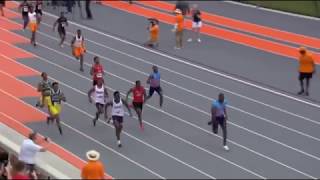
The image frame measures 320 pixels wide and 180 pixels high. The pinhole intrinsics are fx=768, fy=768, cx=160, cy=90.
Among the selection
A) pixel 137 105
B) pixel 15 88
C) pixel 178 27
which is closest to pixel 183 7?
pixel 178 27

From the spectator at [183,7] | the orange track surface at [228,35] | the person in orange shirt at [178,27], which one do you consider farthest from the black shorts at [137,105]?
the spectator at [183,7]

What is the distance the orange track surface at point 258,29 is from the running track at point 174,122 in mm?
6316

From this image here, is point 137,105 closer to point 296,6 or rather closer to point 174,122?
point 174,122

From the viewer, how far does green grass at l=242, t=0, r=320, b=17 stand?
1500 inches

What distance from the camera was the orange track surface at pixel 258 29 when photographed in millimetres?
32944

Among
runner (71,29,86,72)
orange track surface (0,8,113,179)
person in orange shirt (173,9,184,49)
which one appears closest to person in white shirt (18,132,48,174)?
orange track surface (0,8,113,179)

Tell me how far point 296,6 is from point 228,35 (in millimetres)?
7198

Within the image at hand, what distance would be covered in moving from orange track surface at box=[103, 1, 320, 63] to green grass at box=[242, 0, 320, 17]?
5220 millimetres

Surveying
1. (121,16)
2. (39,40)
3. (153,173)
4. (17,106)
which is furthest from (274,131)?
(121,16)

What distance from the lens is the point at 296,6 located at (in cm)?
3975

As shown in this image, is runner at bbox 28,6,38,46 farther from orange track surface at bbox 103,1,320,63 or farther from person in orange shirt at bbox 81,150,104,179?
person in orange shirt at bbox 81,150,104,179

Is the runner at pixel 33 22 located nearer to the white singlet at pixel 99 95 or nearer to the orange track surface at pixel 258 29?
the orange track surface at pixel 258 29

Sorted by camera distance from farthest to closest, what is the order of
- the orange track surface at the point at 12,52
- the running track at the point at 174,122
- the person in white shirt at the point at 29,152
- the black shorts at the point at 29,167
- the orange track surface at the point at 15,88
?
the orange track surface at the point at 12,52, the orange track surface at the point at 15,88, the running track at the point at 174,122, the black shorts at the point at 29,167, the person in white shirt at the point at 29,152

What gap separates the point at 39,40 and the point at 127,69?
18.8ft
